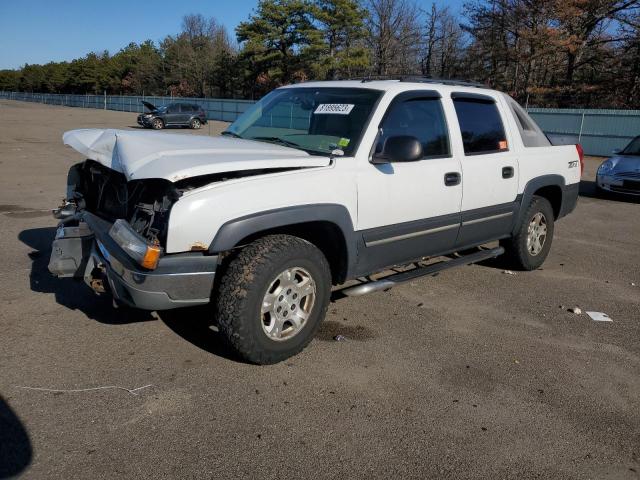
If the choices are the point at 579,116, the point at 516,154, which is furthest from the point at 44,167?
the point at 579,116

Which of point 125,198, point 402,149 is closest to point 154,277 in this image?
point 125,198

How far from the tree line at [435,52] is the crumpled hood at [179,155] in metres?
22.0

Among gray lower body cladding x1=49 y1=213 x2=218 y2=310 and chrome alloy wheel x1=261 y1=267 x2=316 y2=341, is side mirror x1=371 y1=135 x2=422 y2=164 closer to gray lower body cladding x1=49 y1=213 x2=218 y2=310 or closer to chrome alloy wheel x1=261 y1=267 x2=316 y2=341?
chrome alloy wheel x1=261 y1=267 x2=316 y2=341

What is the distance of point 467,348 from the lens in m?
4.05

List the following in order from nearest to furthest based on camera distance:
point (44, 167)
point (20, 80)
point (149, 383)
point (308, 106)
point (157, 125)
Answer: point (149, 383)
point (308, 106)
point (44, 167)
point (157, 125)
point (20, 80)

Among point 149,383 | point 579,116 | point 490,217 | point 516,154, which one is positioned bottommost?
point 149,383

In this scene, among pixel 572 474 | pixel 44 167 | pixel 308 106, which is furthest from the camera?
pixel 44 167

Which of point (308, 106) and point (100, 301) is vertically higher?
point (308, 106)

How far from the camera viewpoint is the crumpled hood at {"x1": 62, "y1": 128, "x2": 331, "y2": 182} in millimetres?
3123

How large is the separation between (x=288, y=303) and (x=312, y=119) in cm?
158

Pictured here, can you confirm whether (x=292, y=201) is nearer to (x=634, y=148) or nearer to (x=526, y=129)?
(x=526, y=129)

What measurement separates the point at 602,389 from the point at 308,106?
9.79 feet

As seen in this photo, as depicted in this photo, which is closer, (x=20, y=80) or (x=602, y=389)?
(x=602, y=389)

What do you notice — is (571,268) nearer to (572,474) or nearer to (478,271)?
(478,271)
